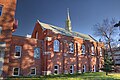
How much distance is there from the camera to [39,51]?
82.0ft

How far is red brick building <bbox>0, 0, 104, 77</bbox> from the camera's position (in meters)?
17.5

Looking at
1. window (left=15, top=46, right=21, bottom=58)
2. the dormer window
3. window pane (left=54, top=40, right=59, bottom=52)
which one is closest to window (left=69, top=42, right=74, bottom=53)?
window pane (left=54, top=40, right=59, bottom=52)

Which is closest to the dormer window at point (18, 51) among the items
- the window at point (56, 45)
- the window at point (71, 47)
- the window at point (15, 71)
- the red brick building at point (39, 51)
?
the red brick building at point (39, 51)

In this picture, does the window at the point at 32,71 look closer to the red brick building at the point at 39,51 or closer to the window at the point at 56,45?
the red brick building at the point at 39,51

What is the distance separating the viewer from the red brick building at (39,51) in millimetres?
17516

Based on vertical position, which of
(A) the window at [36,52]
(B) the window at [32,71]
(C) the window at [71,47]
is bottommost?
(B) the window at [32,71]

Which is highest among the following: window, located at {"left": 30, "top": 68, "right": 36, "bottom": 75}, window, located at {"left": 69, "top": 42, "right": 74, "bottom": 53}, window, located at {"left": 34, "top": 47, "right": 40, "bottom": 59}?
window, located at {"left": 69, "top": 42, "right": 74, "bottom": 53}

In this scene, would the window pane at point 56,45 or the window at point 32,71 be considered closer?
the window at point 32,71

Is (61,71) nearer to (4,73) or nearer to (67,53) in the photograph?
(67,53)

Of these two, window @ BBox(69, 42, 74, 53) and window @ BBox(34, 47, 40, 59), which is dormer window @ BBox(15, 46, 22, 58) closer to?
window @ BBox(34, 47, 40, 59)

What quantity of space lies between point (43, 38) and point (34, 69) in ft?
20.1

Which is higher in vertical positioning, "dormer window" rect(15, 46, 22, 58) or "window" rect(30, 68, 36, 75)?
"dormer window" rect(15, 46, 22, 58)

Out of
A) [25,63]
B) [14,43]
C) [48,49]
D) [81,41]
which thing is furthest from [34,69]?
[81,41]

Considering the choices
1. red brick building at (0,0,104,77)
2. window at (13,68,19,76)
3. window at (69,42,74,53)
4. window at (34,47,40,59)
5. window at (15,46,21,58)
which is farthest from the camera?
window at (69,42,74,53)
